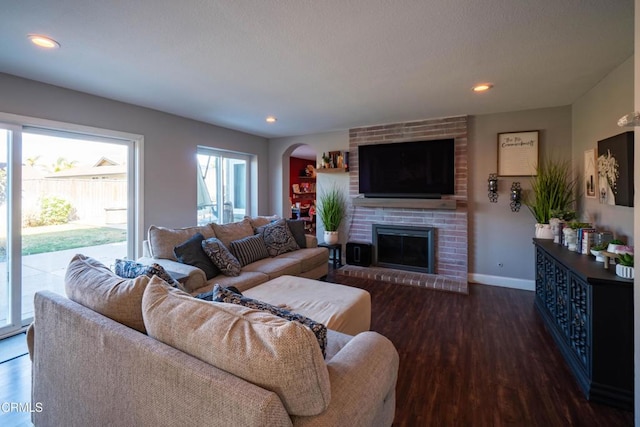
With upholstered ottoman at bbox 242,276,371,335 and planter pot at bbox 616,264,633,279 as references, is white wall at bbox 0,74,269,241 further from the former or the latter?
planter pot at bbox 616,264,633,279

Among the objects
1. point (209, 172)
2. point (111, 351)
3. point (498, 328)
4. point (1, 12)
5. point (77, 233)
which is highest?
point (1, 12)

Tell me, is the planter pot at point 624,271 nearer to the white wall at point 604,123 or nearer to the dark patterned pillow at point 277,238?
the white wall at point 604,123

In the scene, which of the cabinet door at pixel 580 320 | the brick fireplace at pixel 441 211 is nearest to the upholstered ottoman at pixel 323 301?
the cabinet door at pixel 580 320

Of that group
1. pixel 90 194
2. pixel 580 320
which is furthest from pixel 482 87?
pixel 90 194

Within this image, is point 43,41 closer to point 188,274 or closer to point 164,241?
point 164,241

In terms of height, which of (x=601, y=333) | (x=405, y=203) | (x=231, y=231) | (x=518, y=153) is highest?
(x=518, y=153)

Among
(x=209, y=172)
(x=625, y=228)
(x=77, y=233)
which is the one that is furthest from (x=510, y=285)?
(x=77, y=233)

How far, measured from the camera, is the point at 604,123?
2.78 m

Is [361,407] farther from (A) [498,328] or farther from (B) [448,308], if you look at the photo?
(B) [448,308]

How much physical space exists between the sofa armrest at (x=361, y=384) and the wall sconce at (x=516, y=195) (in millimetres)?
3404

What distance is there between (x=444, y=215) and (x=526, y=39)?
2.62 metres

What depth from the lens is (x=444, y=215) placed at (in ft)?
Answer: 14.3

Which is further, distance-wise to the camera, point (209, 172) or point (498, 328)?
point (209, 172)

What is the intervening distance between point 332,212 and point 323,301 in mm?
2839
